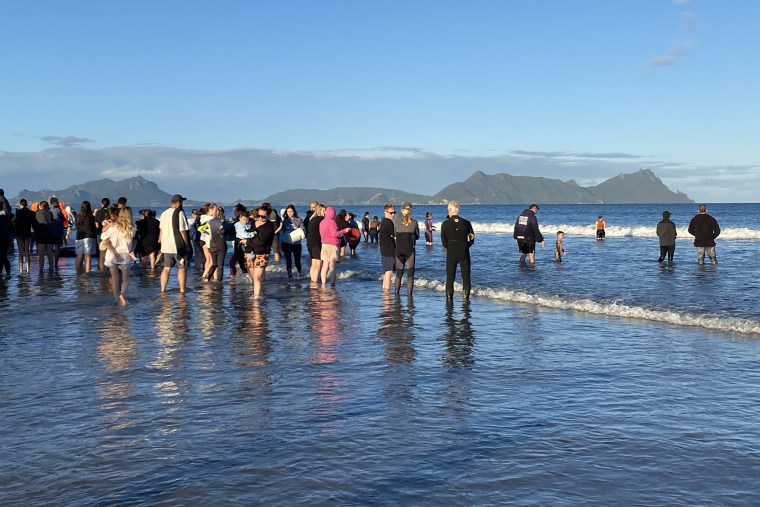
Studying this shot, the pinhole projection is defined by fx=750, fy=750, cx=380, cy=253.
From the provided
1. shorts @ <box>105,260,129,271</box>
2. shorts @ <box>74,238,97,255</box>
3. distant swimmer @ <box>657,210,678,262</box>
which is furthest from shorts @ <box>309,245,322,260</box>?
distant swimmer @ <box>657,210,678,262</box>

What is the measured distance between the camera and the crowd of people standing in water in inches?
623

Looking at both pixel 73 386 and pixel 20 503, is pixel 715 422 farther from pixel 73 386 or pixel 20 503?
pixel 73 386

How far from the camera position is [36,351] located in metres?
10.5

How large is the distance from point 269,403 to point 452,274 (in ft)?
29.1

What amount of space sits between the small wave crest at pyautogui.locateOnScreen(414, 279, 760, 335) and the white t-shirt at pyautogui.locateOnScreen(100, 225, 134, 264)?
313 inches

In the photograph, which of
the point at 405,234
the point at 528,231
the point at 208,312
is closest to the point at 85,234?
the point at 208,312

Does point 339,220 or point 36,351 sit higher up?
point 339,220

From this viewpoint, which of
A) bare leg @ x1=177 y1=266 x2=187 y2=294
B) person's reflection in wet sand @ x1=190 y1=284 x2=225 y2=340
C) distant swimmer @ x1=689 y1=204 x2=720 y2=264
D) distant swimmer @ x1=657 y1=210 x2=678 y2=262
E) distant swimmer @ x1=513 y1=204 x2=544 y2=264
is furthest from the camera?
distant swimmer @ x1=657 y1=210 x2=678 y2=262

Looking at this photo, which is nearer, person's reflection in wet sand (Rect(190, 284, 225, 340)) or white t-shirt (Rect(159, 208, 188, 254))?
person's reflection in wet sand (Rect(190, 284, 225, 340))

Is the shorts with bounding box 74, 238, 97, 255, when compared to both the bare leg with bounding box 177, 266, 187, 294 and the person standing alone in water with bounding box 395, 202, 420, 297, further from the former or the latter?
the person standing alone in water with bounding box 395, 202, 420, 297

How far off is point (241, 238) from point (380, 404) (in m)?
10.1

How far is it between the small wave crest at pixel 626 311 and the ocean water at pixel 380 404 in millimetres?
67

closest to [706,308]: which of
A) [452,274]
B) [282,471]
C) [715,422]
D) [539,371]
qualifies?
[452,274]

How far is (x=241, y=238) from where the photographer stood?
666 inches
